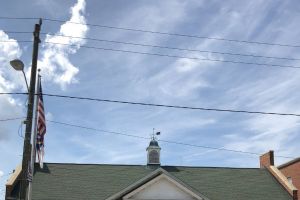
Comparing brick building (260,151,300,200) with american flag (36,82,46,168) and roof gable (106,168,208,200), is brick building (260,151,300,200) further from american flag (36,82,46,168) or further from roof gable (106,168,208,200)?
american flag (36,82,46,168)

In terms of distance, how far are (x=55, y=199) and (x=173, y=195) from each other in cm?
756

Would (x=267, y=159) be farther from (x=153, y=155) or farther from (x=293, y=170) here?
(x=153, y=155)

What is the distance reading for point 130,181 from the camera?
35.2 meters

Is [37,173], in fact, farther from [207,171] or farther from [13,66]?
[13,66]

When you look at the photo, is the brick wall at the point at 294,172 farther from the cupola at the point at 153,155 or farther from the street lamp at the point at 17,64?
the street lamp at the point at 17,64

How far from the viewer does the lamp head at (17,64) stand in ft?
54.4

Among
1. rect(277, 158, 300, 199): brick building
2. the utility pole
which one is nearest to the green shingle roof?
rect(277, 158, 300, 199): brick building

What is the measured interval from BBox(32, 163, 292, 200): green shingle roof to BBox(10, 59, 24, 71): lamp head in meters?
16.7

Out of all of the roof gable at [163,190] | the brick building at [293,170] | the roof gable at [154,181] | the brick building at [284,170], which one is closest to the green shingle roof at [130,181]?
the brick building at [284,170]

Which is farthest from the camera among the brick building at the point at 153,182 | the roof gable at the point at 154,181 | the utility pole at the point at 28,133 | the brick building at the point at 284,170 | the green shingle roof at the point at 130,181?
the brick building at the point at 284,170

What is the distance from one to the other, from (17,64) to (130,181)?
20.0m

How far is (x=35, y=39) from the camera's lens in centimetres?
1869

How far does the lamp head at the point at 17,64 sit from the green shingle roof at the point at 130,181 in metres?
16.7

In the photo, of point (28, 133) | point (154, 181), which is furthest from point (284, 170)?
point (28, 133)
